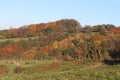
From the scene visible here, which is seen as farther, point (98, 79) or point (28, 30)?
point (28, 30)

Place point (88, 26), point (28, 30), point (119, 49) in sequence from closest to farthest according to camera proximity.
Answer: point (119, 49) < point (88, 26) < point (28, 30)

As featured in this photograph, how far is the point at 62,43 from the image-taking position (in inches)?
3974

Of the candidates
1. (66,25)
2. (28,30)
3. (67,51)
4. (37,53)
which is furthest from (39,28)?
(67,51)

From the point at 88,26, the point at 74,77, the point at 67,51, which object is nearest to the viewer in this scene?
the point at 74,77

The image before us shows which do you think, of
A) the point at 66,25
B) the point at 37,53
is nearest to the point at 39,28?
the point at 66,25

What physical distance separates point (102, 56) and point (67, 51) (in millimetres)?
16245

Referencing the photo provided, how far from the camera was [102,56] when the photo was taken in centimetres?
7762

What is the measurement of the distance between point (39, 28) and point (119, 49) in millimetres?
81486

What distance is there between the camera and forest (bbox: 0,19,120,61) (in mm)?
82000

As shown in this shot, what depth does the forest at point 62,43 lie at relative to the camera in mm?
82000

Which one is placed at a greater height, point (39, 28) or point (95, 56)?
point (39, 28)

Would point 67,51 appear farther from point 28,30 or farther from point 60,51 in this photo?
point 28,30

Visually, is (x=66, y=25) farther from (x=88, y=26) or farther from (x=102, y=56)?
(x=102, y=56)

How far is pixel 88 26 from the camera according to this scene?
13750 cm
